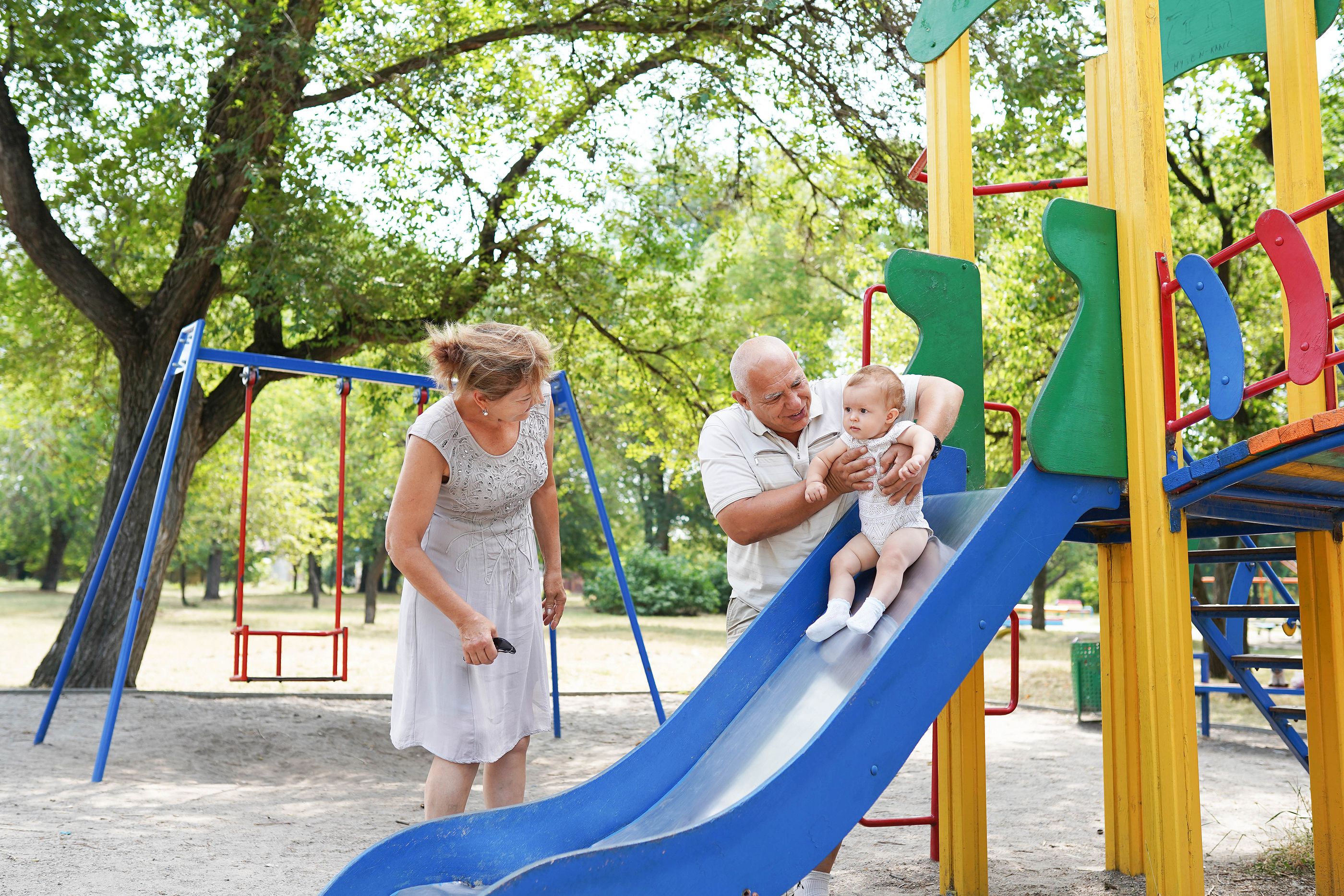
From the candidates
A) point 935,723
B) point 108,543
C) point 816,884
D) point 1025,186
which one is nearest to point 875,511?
point 816,884

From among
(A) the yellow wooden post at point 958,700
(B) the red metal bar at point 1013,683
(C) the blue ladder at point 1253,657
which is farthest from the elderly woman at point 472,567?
(C) the blue ladder at point 1253,657

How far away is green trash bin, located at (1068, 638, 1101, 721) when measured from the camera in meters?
8.60

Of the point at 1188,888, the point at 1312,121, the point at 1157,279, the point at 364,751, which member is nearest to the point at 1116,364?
the point at 1157,279

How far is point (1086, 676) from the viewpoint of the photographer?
8656mm

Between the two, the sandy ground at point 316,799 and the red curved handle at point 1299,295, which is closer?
the red curved handle at point 1299,295

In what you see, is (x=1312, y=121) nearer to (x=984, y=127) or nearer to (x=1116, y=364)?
(x=1116, y=364)

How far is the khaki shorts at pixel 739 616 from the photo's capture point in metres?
3.09

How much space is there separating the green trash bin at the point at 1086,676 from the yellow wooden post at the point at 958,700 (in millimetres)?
5520

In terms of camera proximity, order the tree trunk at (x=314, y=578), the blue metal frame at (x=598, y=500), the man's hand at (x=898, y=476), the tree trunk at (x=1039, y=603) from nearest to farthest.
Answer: the man's hand at (x=898, y=476)
the blue metal frame at (x=598, y=500)
the tree trunk at (x=1039, y=603)
the tree trunk at (x=314, y=578)

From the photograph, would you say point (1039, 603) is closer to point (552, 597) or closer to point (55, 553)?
point (552, 597)

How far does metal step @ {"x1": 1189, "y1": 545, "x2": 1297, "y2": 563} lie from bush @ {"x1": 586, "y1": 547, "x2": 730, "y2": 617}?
21.5 m

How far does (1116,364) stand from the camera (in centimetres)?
283

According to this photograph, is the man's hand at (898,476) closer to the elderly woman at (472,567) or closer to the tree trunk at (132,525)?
the elderly woman at (472,567)

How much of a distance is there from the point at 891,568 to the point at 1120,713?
4.74 feet
